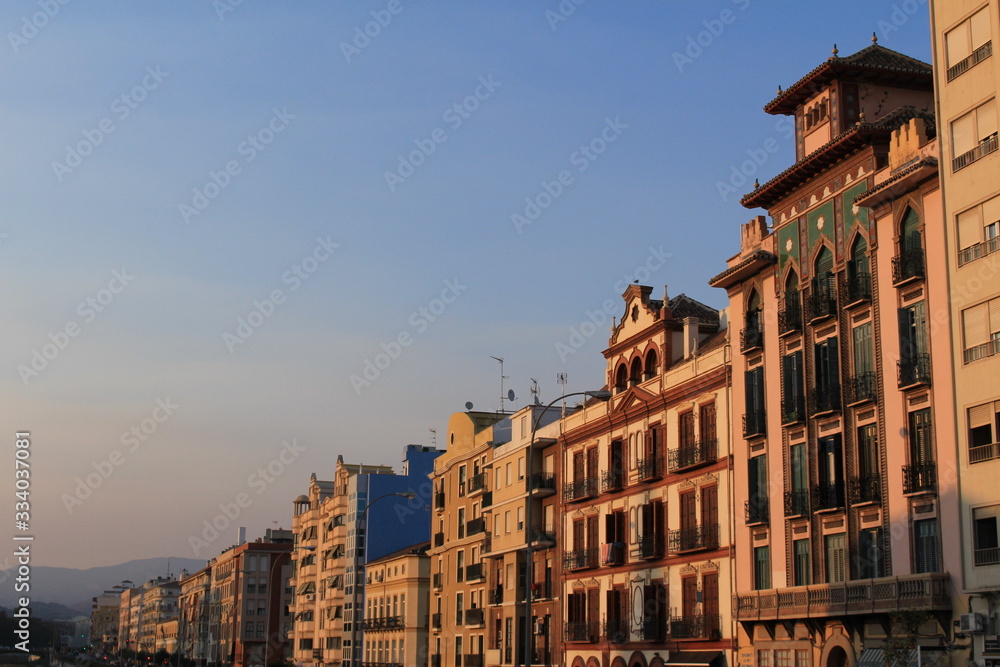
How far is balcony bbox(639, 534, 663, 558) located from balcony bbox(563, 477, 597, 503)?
244 inches

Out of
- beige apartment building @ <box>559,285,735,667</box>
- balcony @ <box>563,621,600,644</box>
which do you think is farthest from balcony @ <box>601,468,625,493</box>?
balcony @ <box>563,621,600,644</box>

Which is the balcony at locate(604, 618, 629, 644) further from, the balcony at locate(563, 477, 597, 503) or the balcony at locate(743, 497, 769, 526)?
the balcony at locate(743, 497, 769, 526)

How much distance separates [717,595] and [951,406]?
15945mm

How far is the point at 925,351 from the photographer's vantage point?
37344 millimetres

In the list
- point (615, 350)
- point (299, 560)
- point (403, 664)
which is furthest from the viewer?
point (299, 560)

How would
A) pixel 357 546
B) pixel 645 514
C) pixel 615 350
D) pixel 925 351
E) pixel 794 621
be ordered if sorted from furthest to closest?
pixel 357 546 → pixel 615 350 → pixel 645 514 → pixel 794 621 → pixel 925 351

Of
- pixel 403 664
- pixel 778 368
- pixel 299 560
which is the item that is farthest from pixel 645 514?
pixel 299 560

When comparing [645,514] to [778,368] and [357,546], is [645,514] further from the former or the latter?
[357,546]

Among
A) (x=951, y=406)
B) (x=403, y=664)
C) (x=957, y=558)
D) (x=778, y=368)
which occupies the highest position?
(x=778, y=368)

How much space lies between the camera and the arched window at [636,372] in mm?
58469

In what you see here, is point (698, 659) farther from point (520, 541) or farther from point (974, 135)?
point (974, 135)

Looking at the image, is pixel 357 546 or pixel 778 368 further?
pixel 357 546

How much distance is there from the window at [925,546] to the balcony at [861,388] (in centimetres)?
463

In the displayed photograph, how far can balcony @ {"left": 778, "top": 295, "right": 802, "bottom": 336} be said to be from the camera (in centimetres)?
4450
